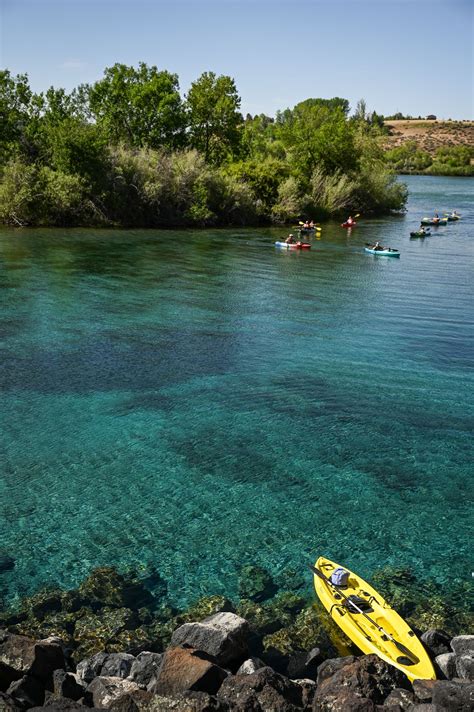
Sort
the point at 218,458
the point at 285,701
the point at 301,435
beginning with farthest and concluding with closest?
the point at 301,435, the point at 218,458, the point at 285,701

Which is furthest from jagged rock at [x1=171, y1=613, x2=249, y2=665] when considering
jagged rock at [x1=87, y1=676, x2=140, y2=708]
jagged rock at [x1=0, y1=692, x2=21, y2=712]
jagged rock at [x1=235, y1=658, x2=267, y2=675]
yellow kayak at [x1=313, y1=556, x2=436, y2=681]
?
jagged rock at [x1=0, y1=692, x2=21, y2=712]

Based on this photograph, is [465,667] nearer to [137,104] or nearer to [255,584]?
[255,584]

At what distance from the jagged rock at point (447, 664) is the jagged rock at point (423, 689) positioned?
2.92ft

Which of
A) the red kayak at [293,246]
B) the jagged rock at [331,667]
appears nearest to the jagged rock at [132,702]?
the jagged rock at [331,667]

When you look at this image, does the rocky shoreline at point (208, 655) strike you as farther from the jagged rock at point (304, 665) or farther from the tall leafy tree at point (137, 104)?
the tall leafy tree at point (137, 104)

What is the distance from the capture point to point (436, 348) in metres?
28.3

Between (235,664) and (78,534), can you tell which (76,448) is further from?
(235,664)

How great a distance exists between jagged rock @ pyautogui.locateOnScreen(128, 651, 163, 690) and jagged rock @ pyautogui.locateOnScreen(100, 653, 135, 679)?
0.10 m

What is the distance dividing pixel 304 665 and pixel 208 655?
5.77ft

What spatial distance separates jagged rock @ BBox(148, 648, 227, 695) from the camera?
949cm

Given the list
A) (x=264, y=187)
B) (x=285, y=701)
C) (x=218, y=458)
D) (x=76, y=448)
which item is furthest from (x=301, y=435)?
(x=264, y=187)

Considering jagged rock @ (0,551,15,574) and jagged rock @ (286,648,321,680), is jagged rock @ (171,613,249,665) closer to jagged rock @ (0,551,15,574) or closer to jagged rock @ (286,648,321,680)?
jagged rock @ (286,648,321,680)

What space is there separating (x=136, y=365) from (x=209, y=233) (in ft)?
132

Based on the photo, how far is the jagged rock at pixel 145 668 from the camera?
10.3 m
